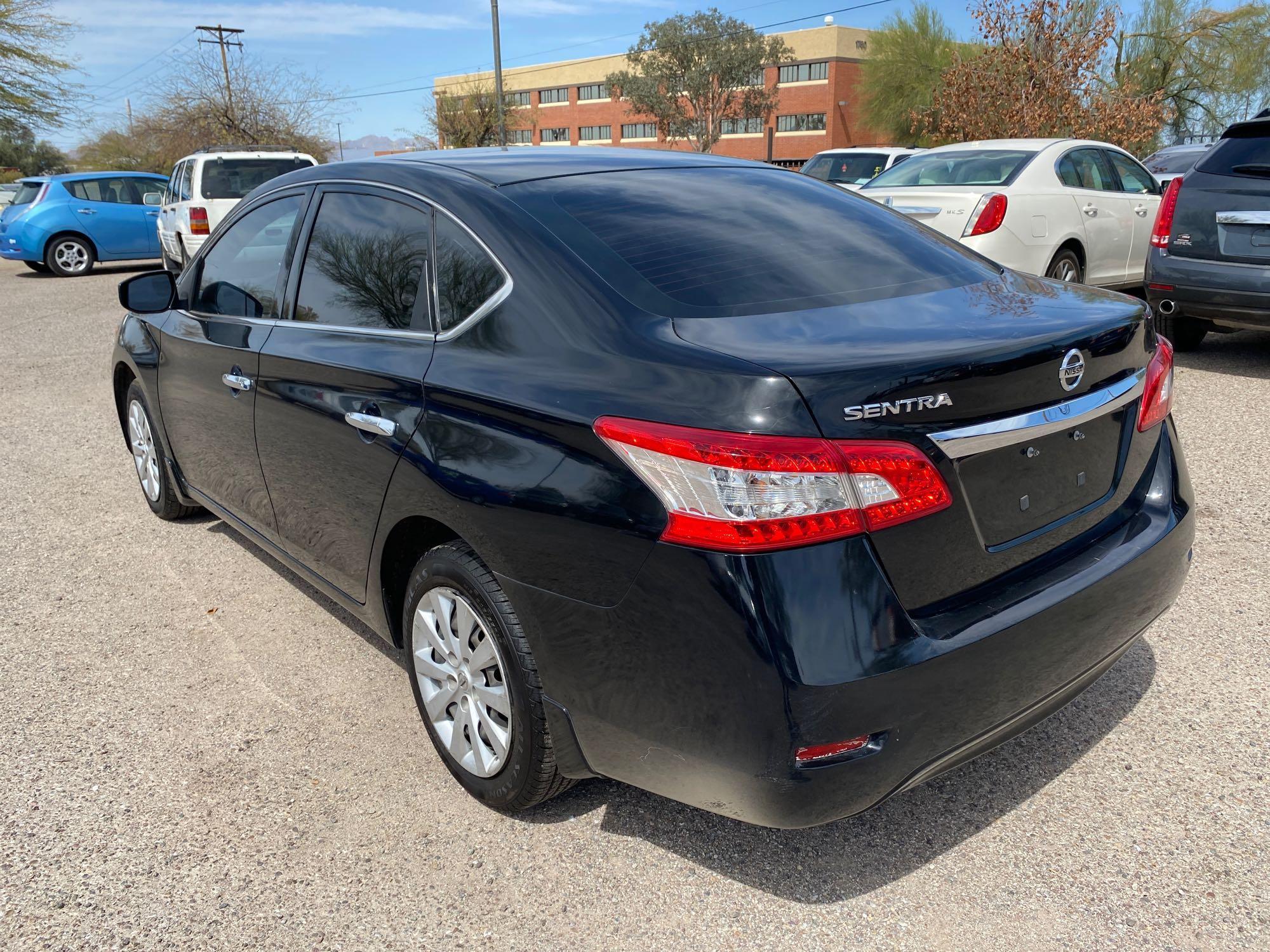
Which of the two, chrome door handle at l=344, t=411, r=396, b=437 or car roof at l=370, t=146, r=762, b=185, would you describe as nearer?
chrome door handle at l=344, t=411, r=396, b=437

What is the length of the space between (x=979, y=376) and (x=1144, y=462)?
862 mm

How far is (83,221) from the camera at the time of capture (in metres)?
17.9

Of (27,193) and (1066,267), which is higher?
(27,193)

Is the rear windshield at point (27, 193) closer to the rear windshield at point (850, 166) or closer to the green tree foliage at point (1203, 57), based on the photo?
the rear windshield at point (850, 166)

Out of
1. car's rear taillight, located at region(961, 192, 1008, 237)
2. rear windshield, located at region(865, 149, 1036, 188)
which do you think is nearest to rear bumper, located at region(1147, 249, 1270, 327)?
car's rear taillight, located at region(961, 192, 1008, 237)

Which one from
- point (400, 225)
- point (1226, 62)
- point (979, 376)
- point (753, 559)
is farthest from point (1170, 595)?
point (1226, 62)

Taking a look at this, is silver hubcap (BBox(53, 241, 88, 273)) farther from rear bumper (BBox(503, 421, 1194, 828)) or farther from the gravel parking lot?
rear bumper (BBox(503, 421, 1194, 828))

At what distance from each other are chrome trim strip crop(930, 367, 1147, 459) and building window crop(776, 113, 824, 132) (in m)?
71.1

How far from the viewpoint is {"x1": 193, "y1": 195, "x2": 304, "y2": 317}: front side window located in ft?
11.3

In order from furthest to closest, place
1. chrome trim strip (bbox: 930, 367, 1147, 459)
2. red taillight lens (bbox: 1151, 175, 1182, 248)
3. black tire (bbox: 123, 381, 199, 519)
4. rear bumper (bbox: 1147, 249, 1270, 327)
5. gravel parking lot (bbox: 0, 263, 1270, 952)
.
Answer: red taillight lens (bbox: 1151, 175, 1182, 248)
rear bumper (bbox: 1147, 249, 1270, 327)
black tire (bbox: 123, 381, 199, 519)
gravel parking lot (bbox: 0, 263, 1270, 952)
chrome trim strip (bbox: 930, 367, 1147, 459)

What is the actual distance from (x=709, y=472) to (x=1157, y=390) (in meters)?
1.47

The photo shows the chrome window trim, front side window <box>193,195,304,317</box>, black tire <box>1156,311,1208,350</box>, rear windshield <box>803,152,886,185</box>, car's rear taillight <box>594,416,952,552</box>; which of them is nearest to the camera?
car's rear taillight <box>594,416,952,552</box>

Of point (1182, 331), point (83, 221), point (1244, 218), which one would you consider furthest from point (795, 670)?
point (83, 221)

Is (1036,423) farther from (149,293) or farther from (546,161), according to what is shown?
(149,293)
